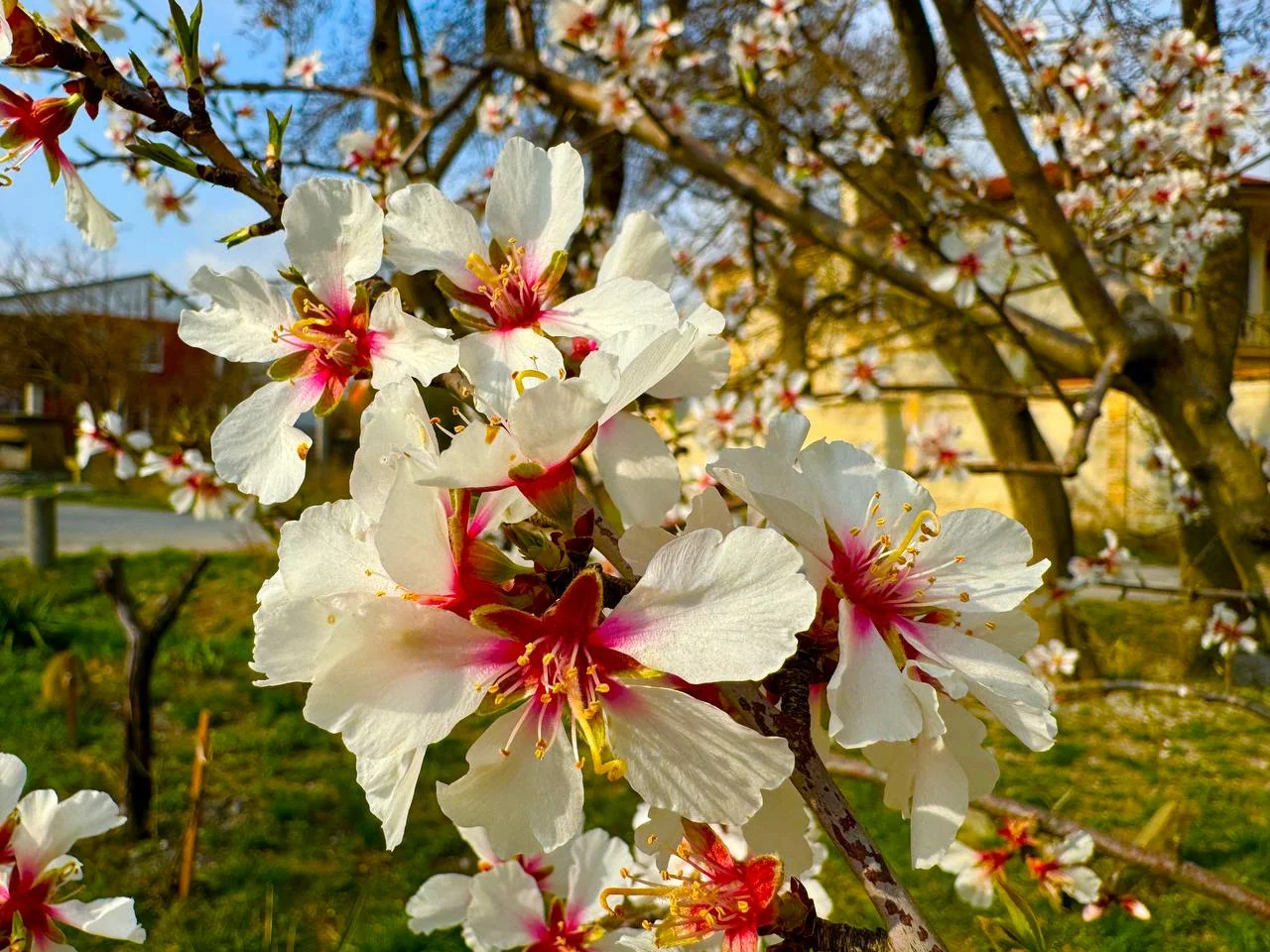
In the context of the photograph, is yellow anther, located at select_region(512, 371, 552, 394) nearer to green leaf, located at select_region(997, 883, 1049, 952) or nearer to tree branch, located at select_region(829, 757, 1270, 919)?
green leaf, located at select_region(997, 883, 1049, 952)

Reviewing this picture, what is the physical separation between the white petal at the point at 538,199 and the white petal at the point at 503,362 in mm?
104

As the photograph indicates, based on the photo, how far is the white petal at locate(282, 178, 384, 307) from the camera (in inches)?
23.8

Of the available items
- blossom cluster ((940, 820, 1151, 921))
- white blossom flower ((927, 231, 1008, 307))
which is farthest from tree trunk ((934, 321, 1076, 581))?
blossom cluster ((940, 820, 1151, 921))

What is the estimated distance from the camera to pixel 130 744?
3184mm

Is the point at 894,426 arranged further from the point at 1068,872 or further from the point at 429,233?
the point at 429,233

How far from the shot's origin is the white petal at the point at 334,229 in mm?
604

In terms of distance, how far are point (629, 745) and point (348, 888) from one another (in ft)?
9.89

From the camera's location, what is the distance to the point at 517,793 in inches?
20.6

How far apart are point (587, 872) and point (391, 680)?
0.66 meters

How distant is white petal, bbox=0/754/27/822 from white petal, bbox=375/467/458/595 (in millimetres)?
557

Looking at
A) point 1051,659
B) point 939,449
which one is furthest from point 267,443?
point 1051,659

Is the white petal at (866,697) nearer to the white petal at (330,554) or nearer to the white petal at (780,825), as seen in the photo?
the white petal at (780,825)

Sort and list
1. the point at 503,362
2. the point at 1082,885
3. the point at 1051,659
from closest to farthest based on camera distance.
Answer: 1. the point at 503,362
2. the point at 1082,885
3. the point at 1051,659

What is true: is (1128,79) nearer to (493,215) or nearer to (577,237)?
(577,237)
